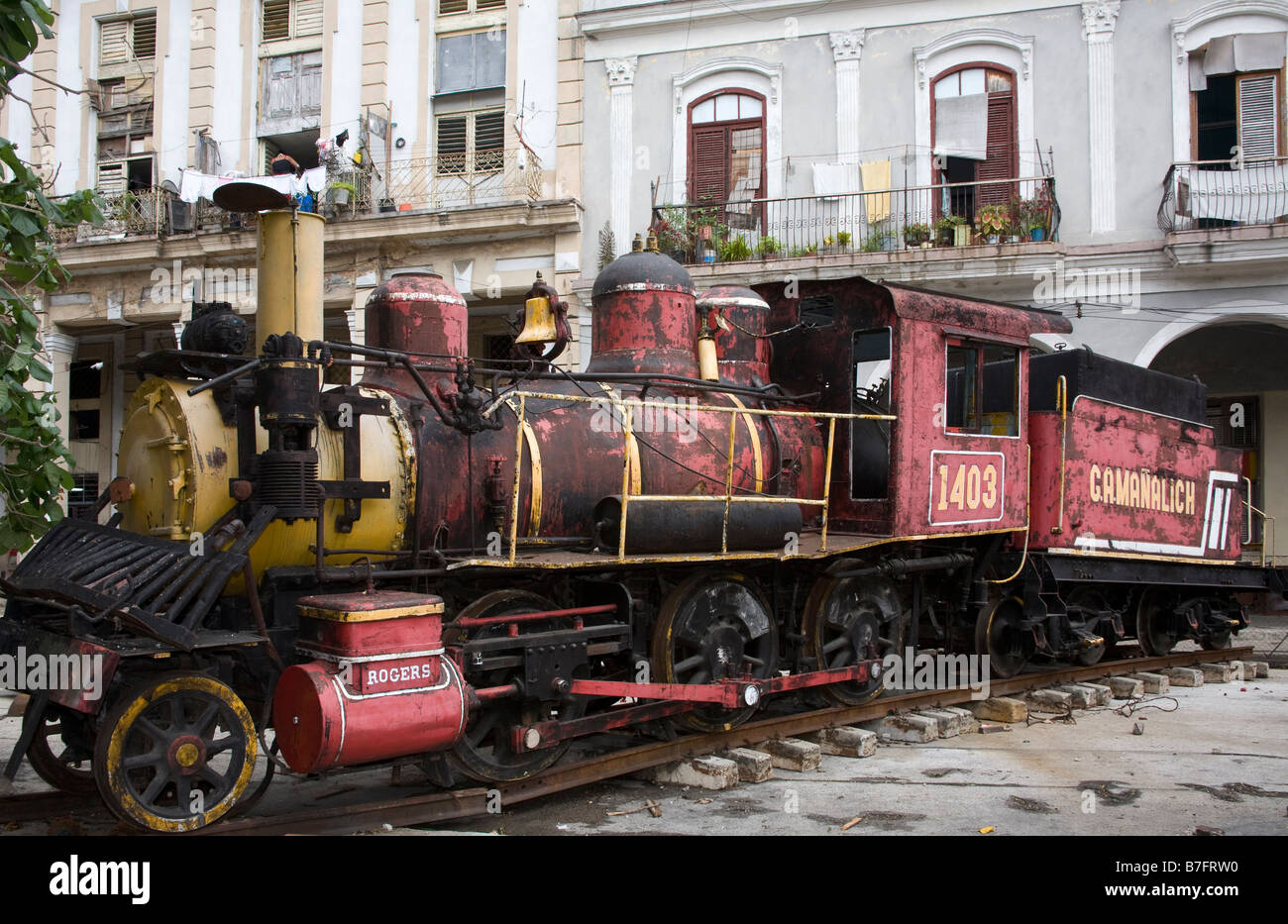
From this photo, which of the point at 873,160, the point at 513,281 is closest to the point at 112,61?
the point at 513,281

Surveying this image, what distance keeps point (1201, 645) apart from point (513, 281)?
11.4 meters

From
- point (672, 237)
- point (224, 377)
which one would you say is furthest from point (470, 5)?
point (224, 377)

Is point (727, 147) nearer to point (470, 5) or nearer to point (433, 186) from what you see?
point (433, 186)

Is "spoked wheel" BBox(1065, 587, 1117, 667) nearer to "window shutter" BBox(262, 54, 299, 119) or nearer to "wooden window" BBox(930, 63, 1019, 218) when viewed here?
"wooden window" BBox(930, 63, 1019, 218)

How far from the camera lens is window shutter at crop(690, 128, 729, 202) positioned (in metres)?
17.2

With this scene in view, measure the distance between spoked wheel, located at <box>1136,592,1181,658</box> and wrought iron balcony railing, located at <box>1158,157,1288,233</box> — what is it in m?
6.12

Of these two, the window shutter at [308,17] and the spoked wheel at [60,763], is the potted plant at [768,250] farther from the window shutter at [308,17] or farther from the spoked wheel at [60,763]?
the spoked wheel at [60,763]

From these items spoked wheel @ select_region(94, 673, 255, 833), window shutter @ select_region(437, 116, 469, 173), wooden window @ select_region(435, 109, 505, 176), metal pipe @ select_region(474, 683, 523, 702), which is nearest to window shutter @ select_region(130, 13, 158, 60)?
window shutter @ select_region(437, 116, 469, 173)

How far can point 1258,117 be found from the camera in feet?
50.9

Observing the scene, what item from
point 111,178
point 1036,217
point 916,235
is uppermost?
point 111,178

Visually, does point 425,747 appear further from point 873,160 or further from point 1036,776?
point 873,160

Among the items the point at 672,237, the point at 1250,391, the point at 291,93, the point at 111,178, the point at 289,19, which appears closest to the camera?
the point at 672,237

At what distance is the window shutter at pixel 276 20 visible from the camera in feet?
63.9

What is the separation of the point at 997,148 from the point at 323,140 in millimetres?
11176
